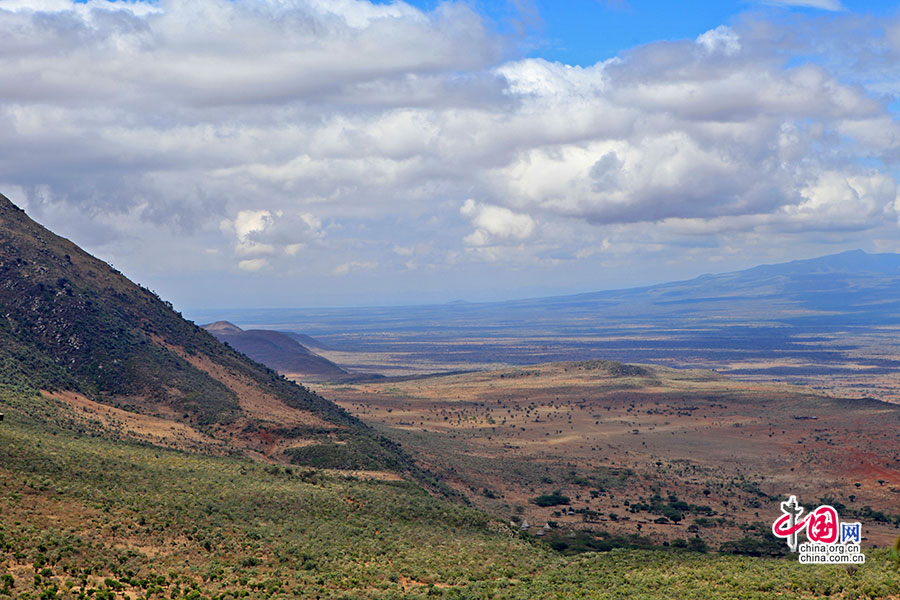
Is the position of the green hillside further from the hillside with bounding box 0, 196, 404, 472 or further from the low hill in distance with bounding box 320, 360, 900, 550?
the low hill in distance with bounding box 320, 360, 900, 550

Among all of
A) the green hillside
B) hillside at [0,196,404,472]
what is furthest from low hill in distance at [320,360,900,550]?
the green hillside

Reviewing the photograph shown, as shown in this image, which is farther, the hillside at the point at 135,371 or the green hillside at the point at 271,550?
the hillside at the point at 135,371

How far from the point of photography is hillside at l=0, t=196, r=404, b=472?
51403 millimetres

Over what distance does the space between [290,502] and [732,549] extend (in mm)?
22494

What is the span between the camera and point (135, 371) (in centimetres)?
5959

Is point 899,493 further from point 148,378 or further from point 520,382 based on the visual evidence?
point 520,382

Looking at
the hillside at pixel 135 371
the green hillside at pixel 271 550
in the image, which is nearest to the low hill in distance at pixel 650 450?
the hillside at pixel 135 371

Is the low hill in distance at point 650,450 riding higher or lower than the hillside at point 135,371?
lower

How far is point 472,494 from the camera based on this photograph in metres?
54.5

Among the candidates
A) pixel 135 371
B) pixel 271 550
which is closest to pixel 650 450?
pixel 135 371

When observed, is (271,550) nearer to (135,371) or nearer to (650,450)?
(135,371)

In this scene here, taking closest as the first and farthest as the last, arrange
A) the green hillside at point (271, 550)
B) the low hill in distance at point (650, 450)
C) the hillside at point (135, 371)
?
the green hillside at point (271, 550), the low hill in distance at point (650, 450), the hillside at point (135, 371)

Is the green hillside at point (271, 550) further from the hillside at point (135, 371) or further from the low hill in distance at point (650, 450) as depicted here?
the low hill in distance at point (650, 450)

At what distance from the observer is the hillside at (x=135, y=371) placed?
5140 centimetres
